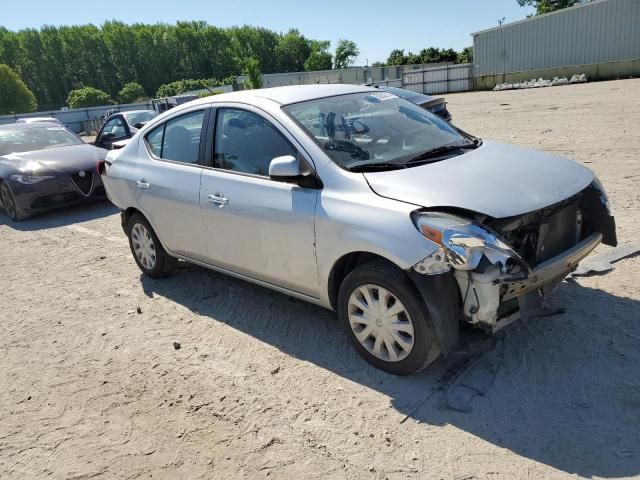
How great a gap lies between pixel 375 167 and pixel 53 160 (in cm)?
756

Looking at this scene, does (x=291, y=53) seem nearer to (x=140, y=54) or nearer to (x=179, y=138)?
(x=140, y=54)

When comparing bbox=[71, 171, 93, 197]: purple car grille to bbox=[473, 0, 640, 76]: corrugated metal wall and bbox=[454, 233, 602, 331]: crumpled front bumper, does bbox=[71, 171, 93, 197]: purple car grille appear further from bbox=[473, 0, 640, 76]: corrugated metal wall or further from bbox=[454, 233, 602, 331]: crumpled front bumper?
bbox=[473, 0, 640, 76]: corrugated metal wall

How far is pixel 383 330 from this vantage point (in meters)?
3.23

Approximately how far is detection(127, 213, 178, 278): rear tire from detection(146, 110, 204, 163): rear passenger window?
76cm

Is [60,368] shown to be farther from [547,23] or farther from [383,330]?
[547,23]

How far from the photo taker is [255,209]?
3.75 metres

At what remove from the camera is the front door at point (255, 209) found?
11.6 ft

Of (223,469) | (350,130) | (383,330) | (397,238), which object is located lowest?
(223,469)

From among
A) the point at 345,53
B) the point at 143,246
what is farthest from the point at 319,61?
the point at 143,246

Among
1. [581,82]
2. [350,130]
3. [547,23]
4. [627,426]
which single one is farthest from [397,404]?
[547,23]

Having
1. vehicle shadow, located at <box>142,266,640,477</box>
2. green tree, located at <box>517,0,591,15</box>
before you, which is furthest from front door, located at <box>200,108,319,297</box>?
green tree, located at <box>517,0,591,15</box>

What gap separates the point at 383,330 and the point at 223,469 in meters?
1.22

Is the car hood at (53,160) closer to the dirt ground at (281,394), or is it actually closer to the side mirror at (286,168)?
the dirt ground at (281,394)

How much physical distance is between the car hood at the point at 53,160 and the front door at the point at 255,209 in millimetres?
5802
